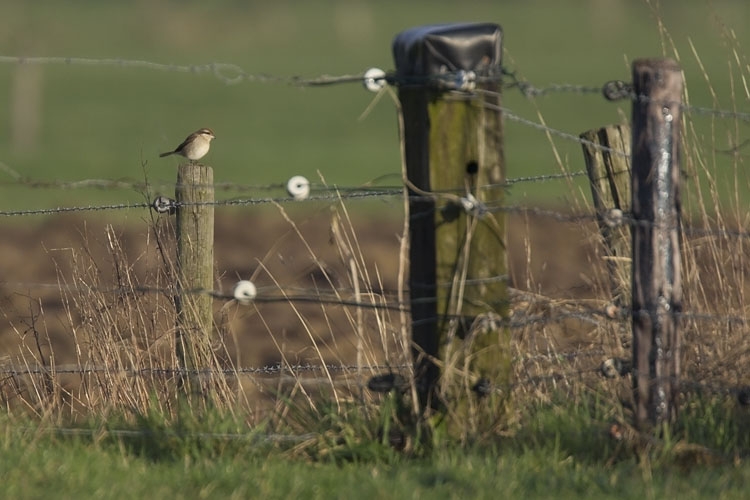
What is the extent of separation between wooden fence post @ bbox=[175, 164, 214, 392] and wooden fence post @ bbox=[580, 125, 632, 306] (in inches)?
76.4

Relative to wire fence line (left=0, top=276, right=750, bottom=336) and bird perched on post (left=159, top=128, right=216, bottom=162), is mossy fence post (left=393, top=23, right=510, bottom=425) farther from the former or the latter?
bird perched on post (left=159, top=128, right=216, bottom=162)

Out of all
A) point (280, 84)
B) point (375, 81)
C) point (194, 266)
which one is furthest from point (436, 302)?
point (280, 84)

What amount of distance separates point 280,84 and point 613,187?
24.7m

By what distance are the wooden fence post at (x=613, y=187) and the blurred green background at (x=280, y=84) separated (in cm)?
32

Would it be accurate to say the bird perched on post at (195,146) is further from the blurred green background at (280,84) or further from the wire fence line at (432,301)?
the wire fence line at (432,301)

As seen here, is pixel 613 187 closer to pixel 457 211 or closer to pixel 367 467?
pixel 457 211

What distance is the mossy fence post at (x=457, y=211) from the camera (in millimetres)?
5090

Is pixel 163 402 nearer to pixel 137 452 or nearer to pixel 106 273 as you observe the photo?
pixel 137 452

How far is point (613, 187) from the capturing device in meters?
6.87

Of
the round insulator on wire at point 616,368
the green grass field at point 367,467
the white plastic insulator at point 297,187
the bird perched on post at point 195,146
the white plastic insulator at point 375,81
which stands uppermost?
the white plastic insulator at point 375,81

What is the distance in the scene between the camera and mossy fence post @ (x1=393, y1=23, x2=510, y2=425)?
5.09 m

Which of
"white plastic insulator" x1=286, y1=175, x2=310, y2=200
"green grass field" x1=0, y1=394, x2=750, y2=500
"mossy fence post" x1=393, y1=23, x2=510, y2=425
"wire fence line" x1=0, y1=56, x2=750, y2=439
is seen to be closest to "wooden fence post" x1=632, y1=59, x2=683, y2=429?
"wire fence line" x1=0, y1=56, x2=750, y2=439

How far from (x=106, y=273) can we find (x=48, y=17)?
2719 inches

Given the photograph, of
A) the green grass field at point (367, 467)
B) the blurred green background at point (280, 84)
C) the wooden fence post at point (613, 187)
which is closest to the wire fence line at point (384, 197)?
the green grass field at point (367, 467)
